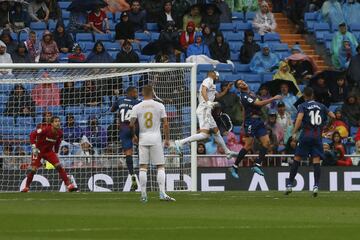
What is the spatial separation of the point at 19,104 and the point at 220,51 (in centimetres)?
737

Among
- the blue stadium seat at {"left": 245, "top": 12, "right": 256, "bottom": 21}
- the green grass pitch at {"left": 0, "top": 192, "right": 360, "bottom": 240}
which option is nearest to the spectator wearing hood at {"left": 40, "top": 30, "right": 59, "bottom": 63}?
the blue stadium seat at {"left": 245, "top": 12, "right": 256, "bottom": 21}

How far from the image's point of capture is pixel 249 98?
26484mm

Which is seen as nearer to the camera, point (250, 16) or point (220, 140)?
point (220, 140)

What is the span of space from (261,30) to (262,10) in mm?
543

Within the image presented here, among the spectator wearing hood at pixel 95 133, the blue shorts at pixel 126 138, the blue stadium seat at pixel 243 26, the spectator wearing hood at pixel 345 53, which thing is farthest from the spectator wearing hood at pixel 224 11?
the blue shorts at pixel 126 138

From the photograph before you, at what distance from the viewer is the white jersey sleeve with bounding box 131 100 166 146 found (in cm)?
2162

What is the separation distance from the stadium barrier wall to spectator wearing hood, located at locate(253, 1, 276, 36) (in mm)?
6739

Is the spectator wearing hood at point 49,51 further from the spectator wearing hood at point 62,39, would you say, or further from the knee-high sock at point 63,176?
the knee-high sock at point 63,176

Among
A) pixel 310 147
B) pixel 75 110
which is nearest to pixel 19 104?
pixel 75 110

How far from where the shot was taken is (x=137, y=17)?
33500 millimetres

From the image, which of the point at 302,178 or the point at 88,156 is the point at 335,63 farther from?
the point at 88,156

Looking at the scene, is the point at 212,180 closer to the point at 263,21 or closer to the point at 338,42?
the point at 263,21

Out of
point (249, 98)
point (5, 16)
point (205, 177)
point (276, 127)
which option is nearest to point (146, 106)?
point (249, 98)

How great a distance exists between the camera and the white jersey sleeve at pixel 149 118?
851 inches
